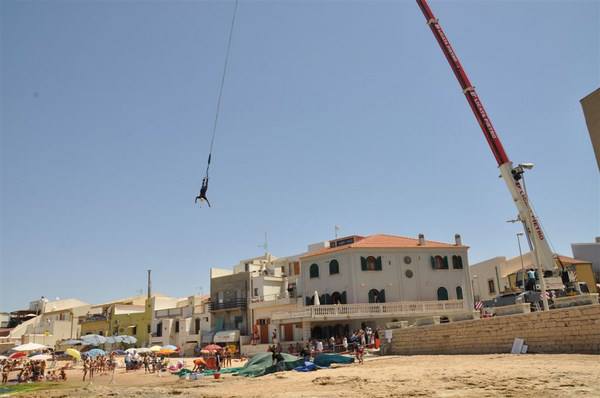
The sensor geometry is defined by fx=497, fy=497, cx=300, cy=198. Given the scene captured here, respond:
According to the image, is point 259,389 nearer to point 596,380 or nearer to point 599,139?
point 596,380

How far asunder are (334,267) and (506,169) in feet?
58.2

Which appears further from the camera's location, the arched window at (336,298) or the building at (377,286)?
the arched window at (336,298)

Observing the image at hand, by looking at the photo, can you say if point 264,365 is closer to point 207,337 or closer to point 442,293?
point 442,293

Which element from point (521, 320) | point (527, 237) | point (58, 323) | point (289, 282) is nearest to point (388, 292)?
point (289, 282)

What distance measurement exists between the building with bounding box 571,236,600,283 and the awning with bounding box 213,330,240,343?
112 ft

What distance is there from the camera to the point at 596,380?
37.0ft

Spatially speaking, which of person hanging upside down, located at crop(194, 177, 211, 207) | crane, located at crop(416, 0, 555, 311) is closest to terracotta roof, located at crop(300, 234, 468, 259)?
crane, located at crop(416, 0, 555, 311)

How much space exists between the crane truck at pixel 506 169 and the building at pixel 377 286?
42.0 ft

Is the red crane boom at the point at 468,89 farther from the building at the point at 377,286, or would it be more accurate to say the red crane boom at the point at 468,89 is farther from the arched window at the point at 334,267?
the arched window at the point at 334,267

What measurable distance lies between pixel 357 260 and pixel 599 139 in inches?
1000

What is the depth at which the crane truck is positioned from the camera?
24.8 metres

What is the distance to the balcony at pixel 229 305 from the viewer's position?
44.9 meters

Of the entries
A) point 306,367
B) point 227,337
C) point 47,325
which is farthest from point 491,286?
point 47,325

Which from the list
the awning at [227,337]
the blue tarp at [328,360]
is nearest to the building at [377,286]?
the awning at [227,337]
